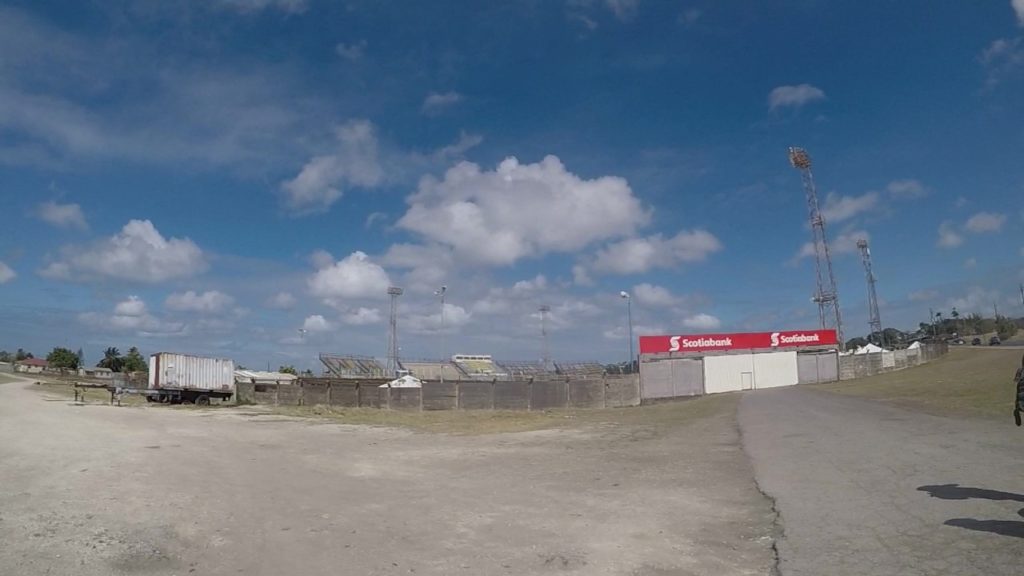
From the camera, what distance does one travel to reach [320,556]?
6.93m

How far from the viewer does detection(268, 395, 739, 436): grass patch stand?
25.9 metres

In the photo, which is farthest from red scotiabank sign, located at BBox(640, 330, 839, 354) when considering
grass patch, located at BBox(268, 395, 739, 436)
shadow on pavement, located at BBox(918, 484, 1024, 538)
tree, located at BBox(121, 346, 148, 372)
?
tree, located at BBox(121, 346, 148, 372)

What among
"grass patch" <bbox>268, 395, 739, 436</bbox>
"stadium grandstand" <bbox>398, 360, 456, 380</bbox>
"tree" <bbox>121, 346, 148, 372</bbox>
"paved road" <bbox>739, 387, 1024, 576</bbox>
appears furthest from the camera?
"tree" <bbox>121, 346, 148, 372</bbox>

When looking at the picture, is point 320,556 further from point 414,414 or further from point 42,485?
point 414,414

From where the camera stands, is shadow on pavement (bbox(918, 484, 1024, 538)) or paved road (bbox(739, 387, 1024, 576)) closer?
paved road (bbox(739, 387, 1024, 576))

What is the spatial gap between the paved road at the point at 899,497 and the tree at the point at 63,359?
5654 inches

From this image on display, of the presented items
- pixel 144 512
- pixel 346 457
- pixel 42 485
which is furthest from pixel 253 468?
pixel 144 512

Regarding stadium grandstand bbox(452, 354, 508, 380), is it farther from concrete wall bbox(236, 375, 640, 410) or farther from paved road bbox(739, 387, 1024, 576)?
paved road bbox(739, 387, 1024, 576)

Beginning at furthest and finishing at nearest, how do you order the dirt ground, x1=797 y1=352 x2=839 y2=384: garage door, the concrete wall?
1. x1=797 y1=352 x2=839 y2=384: garage door
2. the concrete wall
3. the dirt ground

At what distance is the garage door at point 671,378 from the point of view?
1766 inches

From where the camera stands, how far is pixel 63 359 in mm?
127062

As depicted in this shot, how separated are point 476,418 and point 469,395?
4880 millimetres

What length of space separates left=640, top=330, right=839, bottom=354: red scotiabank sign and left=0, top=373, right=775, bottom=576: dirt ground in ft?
112

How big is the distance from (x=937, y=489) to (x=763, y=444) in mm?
7185
